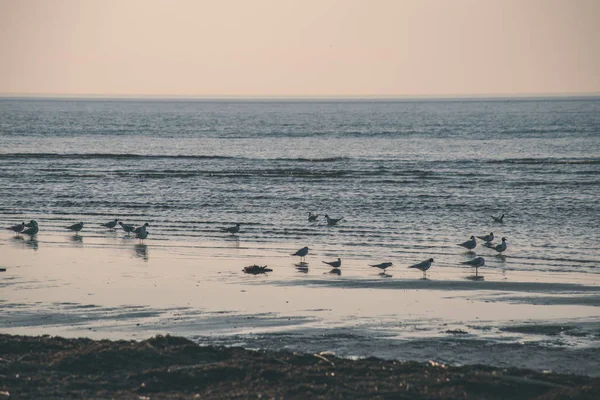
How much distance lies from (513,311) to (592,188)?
93.0 ft

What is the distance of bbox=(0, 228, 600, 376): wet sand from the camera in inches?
573

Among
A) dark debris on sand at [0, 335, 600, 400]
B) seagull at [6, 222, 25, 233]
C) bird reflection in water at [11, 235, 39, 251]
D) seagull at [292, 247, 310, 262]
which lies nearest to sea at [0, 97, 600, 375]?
bird reflection in water at [11, 235, 39, 251]

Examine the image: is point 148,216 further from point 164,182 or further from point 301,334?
point 301,334

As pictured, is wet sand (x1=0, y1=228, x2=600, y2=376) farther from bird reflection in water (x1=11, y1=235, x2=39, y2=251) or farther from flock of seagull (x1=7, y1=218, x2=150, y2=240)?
flock of seagull (x1=7, y1=218, x2=150, y2=240)

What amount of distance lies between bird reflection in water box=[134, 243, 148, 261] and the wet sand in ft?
0.76

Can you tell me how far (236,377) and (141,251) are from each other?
1444 cm

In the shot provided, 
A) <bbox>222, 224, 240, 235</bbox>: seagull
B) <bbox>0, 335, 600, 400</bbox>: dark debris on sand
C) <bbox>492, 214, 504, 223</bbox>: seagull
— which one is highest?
<bbox>0, 335, 600, 400</bbox>: dark debris on sand

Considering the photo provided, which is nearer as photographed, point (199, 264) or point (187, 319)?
point (187, 319)

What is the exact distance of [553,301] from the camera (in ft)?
60.8

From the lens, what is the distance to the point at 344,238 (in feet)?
96.7

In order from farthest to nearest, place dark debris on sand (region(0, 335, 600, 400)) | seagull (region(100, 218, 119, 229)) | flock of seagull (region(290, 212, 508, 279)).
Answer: seagull (region(100, 218, 119, 229)) < flock of seagull (region(290, 212, 508, 279)) < dark debris on sand (region(0, 335, 600, 400))

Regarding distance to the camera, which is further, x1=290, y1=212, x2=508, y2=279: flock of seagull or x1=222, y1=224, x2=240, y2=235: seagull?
x1=222, y1=224, x2=240, y2=235: seagull

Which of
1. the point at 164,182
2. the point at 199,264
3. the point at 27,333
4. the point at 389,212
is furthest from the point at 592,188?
the point at 27,333

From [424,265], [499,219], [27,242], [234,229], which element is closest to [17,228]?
[27,242]
